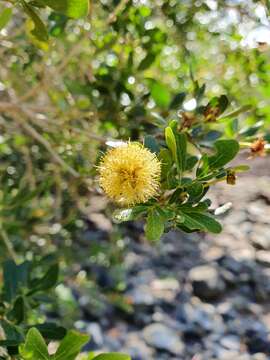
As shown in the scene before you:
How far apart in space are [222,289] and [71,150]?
7.34 ft

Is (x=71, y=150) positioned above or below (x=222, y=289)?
above

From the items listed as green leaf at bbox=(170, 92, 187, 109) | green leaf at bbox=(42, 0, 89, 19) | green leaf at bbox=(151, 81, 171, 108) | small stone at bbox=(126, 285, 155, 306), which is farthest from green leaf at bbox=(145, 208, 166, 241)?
small stone at bbox=(126, 285, 155, 306)

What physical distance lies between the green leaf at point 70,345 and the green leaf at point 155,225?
168 mm

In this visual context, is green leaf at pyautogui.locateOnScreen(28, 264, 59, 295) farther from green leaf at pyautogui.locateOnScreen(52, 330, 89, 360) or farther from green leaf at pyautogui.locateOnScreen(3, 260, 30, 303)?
green leaf at pyautogui.locateOnScreen(52, 330, 89, 360)

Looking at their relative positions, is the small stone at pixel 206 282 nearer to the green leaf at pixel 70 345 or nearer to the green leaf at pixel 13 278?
the green leaf at pixel 13 278

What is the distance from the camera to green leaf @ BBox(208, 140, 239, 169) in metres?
0.90

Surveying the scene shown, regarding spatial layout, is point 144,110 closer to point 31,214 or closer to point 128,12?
point 128,12

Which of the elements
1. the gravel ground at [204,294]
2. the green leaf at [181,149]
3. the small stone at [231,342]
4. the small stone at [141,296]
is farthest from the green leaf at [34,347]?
the small stone at [141,296]

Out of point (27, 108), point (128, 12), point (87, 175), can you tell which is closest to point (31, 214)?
point (27, 108)

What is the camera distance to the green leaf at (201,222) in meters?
0.86

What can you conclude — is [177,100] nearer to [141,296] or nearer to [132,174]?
[132,174]

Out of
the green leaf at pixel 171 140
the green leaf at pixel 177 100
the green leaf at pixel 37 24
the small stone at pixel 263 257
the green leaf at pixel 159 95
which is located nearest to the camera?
the green leaf at pixel 171 140

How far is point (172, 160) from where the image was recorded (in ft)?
2.95

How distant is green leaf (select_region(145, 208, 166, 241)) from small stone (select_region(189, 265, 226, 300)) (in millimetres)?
2906
